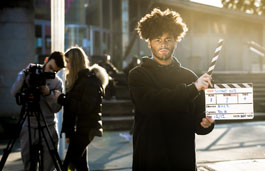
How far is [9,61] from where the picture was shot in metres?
11.3

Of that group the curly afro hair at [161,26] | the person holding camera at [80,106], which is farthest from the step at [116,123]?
the curly afro hair at [161,26]

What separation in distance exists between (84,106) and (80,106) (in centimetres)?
5

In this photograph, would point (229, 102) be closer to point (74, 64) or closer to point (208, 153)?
point (74, 64)

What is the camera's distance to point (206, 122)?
262 cm

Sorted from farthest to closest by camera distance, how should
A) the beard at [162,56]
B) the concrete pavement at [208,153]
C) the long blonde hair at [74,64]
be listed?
1. the concrete pavement at [208,153]
2. the long blonde hair at [74,64]
3. the beard at [162,56]

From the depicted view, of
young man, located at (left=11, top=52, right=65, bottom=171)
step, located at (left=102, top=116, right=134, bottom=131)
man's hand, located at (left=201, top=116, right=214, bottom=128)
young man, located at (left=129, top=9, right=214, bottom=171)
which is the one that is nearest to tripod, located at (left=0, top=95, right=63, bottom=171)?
young man, located at (left=11, top=52, right=65, bottom=171)

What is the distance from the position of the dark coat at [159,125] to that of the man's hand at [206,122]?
0.09 metres

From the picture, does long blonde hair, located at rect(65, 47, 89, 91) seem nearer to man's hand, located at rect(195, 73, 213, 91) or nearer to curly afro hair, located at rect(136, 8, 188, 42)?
curly afro hair, located at rect(136, 8, 188, 42)

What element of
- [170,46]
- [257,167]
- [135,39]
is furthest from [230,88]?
[135,39]

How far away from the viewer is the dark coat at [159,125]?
2.58 metres

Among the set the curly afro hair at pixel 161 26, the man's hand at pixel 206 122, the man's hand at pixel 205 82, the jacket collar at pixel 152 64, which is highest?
the curly afro hair at pixel 161 26

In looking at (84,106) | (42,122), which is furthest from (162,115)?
(42,122)

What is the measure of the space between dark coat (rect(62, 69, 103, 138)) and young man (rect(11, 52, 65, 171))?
166 mm

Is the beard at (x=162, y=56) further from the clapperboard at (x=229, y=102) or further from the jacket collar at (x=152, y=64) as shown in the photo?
the clapperboard at (x=229, y=102)
